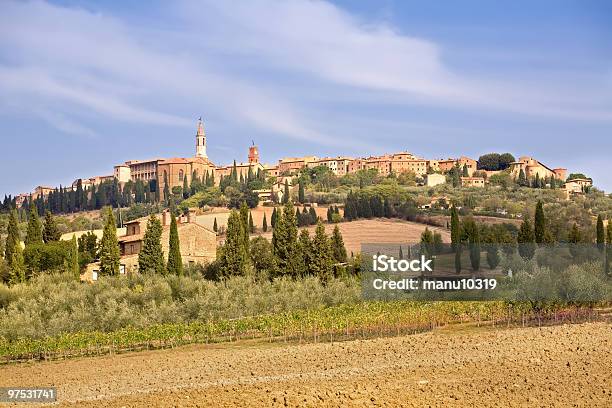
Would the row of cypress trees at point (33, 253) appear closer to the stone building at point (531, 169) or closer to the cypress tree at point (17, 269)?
the cypress tree at point (17, 269)

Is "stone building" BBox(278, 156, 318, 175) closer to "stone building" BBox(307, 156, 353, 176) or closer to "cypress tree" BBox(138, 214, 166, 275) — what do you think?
"stone building" BBox(307, 156, 353, 176)

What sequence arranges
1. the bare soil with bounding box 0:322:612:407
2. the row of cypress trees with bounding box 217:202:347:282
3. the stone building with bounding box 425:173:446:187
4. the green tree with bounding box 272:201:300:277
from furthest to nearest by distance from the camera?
1. the stone building with bounding box 425:173:446:187
2. the green tree with bounding box 272:201:300:277
3. the row of cypress trees with bounding box 217:202:347:282
4. the bare soil with bounding box 0:322:612:407

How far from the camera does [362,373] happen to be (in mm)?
17578

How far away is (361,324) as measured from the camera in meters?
28.1

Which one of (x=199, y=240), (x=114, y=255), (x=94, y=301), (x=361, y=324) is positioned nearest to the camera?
(x=361, y=324)

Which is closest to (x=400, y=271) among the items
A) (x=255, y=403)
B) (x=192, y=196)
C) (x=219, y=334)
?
(x=219, y=334)

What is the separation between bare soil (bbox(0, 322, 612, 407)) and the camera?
1441 centimetres

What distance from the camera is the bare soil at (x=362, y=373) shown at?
47.3 feet

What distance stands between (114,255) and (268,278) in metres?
7.62

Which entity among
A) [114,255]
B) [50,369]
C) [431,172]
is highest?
[431,172]

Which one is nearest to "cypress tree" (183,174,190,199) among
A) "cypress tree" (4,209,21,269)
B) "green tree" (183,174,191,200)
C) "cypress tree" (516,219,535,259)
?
"green tree" (183,174,191,200)

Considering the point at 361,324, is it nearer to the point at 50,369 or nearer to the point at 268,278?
the point at 50,369

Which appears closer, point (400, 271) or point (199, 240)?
point (400, 271)

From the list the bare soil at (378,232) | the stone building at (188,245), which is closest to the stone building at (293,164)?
the bare soil at (378,232)
